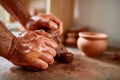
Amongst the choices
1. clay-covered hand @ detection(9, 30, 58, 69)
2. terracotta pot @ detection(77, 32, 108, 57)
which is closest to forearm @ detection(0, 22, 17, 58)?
clay-covered hand @ detection(9, 30, 58, 69)

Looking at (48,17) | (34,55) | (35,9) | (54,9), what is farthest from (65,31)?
(34,55)

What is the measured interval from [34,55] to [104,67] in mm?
357

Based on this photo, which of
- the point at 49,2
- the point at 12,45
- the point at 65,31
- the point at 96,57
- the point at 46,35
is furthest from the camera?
the point at 65,31

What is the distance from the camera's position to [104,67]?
2.85ft

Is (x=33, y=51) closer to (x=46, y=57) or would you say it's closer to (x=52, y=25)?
(x=46, y=57)

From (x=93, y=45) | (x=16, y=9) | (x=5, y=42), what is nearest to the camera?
(x=5, y=42)

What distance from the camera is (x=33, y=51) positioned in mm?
710

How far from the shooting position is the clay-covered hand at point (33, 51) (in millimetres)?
690

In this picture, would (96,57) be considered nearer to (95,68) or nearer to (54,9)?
(95,68)

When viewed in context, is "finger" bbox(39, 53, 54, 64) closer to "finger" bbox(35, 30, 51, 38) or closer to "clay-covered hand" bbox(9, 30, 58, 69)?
"clay-covered hand" bbox(9, 30, 58, 69)

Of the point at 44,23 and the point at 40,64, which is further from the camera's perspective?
the point at 44,23

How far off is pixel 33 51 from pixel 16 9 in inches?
10.5

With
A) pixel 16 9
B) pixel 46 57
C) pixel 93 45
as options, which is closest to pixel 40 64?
pixel 46 57

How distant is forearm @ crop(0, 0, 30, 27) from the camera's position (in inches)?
Answer: 33.3
